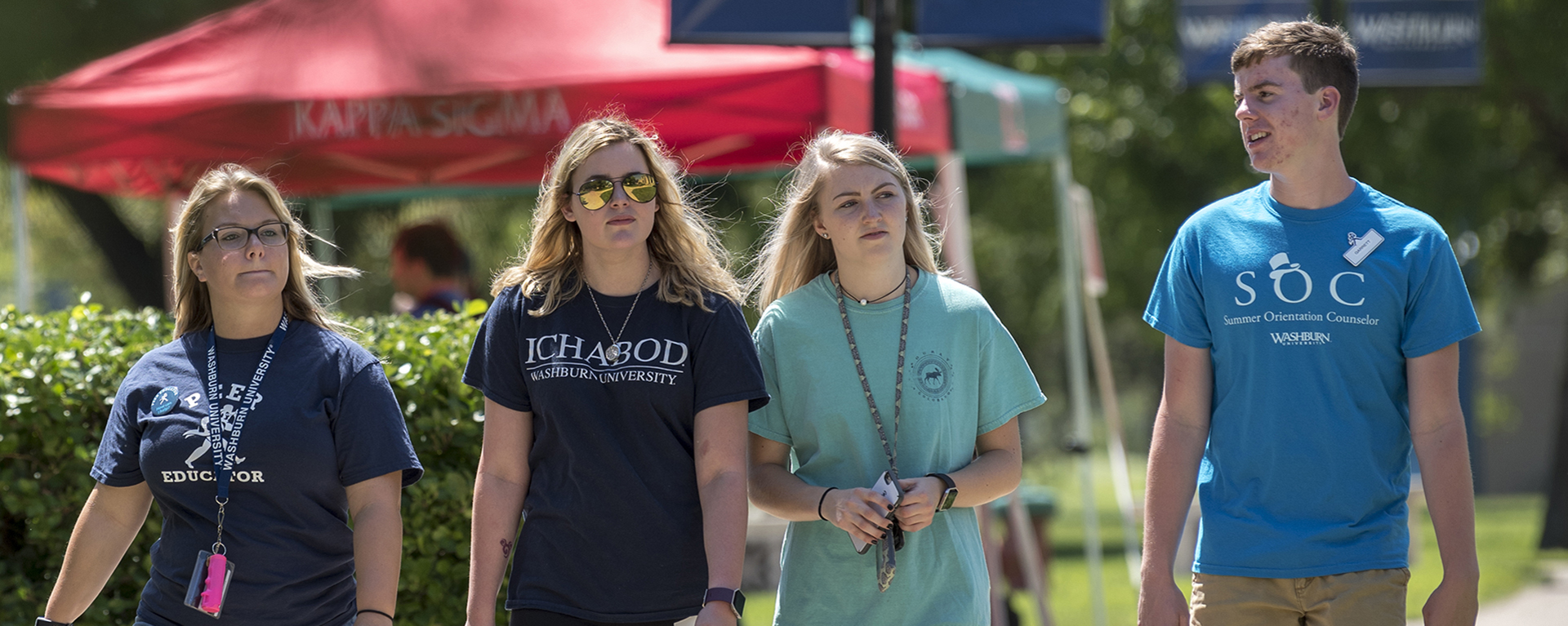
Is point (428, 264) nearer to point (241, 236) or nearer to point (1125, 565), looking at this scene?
point (241, 236)

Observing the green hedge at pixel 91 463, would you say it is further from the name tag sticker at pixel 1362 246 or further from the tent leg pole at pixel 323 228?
the tent leg pole at pixel 323 228

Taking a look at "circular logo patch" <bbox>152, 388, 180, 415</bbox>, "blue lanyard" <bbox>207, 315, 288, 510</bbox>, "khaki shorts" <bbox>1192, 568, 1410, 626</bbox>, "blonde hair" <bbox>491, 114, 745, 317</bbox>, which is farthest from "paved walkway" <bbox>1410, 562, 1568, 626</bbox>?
"circular logo patch" <bbox>152, 388, 180, 415</bbox>

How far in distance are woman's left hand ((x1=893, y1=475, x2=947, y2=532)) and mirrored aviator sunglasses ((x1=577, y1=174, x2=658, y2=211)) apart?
2.65ft

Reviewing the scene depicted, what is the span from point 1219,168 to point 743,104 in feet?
33.2

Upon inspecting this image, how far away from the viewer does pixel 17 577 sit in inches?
161

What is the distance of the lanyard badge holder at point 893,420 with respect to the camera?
2.82 m

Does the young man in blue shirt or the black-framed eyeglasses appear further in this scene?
the black-framed eyeglasses

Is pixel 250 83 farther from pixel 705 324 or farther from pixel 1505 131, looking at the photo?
pixel 1505 131

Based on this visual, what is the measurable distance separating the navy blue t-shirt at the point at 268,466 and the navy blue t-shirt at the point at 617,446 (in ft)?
0.97


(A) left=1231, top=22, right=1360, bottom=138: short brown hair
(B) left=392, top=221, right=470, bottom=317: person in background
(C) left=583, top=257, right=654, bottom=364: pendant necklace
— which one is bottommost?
(C) left=583, top=257, right=654, bottom=364: pendant necklace

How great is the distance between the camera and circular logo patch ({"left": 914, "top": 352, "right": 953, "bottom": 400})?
295 cm

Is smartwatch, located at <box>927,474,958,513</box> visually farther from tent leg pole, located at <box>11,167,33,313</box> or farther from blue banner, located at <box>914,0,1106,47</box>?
tent leg pole, located at <box>11,167,33,313</box>

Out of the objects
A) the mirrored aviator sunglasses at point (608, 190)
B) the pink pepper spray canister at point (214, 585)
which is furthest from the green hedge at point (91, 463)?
the mirrored aviator sunglasses at point (608, 190)

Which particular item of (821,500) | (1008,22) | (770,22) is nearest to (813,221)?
(821,500)
